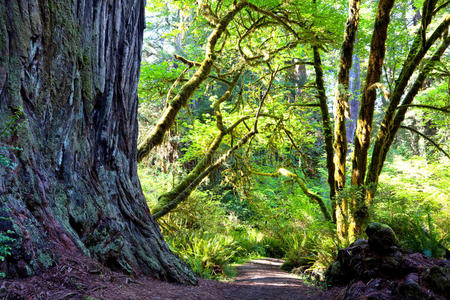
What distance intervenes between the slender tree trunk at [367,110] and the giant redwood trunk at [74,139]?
315 cm

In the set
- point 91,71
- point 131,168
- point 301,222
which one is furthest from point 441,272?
point 301,222

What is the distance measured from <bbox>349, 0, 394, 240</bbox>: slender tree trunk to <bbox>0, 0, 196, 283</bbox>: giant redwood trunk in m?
3.15

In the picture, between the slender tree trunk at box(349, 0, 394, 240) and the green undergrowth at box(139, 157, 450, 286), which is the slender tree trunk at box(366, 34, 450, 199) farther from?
the green undergrowth at box(139, 157, 450, 286)

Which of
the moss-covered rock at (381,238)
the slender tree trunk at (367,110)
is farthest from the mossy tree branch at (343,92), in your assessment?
the moss-covered rock at (381,238)

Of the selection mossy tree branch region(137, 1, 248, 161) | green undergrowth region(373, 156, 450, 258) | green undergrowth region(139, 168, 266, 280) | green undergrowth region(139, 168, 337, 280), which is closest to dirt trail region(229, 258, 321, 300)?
green undergrowth region(139, 168, 337, 280)

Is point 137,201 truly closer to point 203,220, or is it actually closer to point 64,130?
point 64,130

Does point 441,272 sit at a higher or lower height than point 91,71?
lower

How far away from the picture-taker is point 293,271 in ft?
22.1

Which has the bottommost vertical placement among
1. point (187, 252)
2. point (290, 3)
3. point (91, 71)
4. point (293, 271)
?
point (293, 271)

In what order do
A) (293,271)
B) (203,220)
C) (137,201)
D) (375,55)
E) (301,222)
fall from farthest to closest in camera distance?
(301,222), (203,220), (293,271), (375,55), (137,201)

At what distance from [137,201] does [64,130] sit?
3.99 feet

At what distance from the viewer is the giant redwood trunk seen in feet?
5.86

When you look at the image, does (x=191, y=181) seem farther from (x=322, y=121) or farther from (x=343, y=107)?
(x=322, y=121)

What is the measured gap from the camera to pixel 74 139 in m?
2.38
